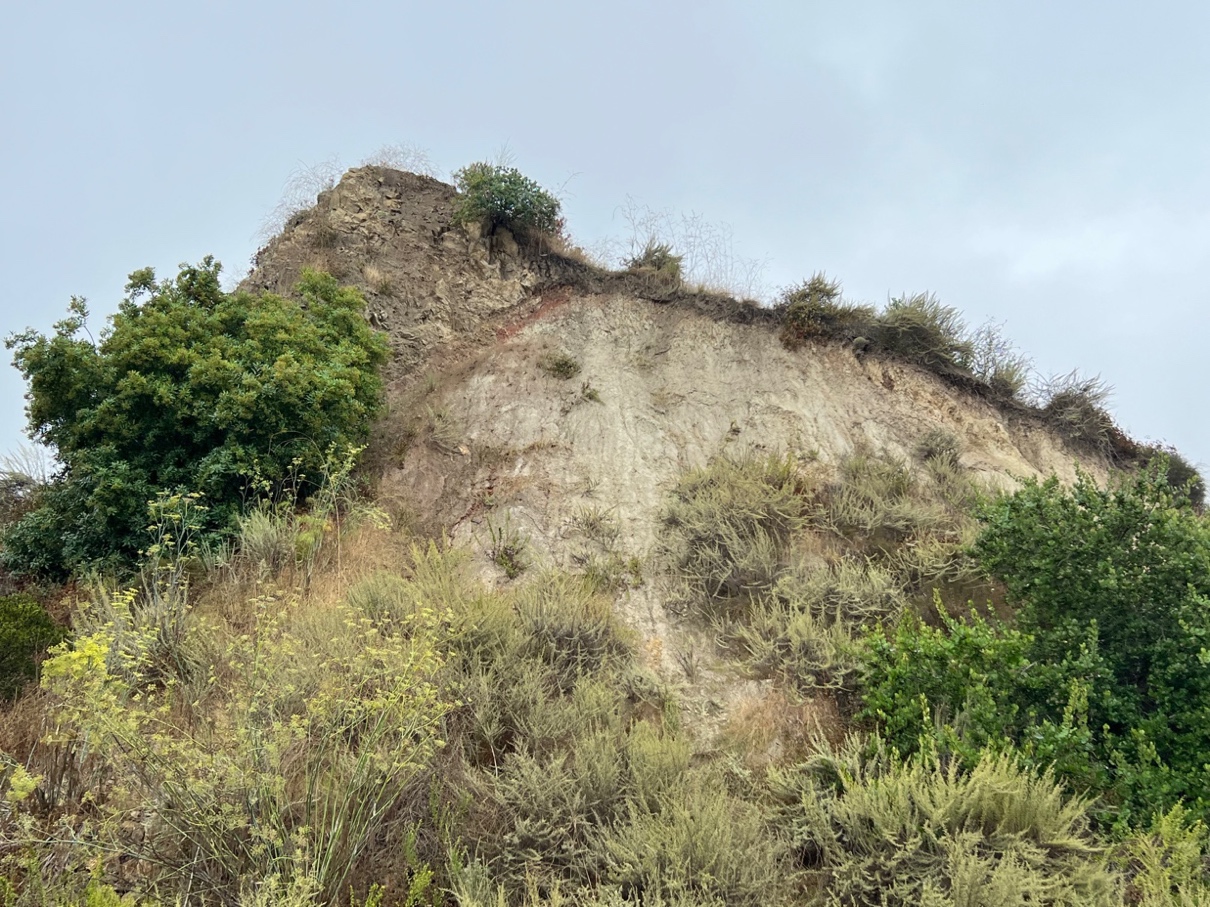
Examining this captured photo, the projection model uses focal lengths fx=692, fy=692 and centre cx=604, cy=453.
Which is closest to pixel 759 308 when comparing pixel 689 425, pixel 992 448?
pixel 689 425

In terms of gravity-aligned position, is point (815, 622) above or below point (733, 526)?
below

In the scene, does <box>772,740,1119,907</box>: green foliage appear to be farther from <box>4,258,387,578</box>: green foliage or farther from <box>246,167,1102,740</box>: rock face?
<box>4,258,387,578</box>: green foliage

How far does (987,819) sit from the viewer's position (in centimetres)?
439

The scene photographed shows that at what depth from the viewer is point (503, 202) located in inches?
539

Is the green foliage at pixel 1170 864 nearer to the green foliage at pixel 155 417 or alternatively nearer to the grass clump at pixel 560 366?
the green foliage at pixel 155 417

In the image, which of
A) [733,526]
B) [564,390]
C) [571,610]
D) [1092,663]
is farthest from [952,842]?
[564,390]

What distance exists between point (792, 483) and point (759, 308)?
16.0 ft

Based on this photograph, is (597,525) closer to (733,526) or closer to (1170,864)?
(733,526)

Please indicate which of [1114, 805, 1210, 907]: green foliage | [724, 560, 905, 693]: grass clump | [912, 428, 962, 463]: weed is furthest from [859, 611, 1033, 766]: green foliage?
[912, 428, 962, 463]: weed

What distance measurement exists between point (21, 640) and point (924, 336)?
13096mm

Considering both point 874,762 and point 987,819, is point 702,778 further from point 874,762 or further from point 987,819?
point 987,819

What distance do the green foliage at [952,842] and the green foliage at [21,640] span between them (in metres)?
6.24

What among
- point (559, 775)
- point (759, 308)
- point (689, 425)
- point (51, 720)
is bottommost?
point (51, 720)

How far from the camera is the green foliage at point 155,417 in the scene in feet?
25.8
